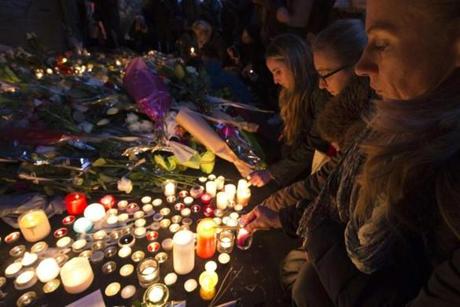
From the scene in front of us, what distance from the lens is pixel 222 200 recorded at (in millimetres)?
2113

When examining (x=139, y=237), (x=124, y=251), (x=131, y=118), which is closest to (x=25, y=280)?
(x=124, y=251)

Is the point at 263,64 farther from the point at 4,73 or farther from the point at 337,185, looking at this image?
the point at 337,185

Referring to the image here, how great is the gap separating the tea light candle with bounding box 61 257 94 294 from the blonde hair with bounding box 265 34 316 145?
1707 millimetres

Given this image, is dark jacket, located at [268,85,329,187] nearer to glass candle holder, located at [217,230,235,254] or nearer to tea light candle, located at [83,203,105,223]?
glass candle holder, located at [217,230,235,254]

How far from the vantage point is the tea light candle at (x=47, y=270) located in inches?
61.9

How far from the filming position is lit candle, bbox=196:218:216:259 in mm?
1680

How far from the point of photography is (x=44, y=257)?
172cm

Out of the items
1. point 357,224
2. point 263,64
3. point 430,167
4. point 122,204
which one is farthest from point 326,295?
point 263,64

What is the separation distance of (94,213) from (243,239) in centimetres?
97

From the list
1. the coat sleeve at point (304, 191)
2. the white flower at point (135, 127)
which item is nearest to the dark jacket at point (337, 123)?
the coat sleeve at point (304, 191)

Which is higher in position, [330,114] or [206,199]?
[330,114]

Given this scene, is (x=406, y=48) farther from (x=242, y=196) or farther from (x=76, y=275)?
(x=76, y=275)

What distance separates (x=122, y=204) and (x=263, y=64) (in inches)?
129

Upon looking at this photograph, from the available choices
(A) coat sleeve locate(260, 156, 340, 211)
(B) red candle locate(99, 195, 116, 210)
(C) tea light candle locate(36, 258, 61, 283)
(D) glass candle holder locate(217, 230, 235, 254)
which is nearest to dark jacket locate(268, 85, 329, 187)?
(A) coat sleeve locate(260, 156, 340, 211)
